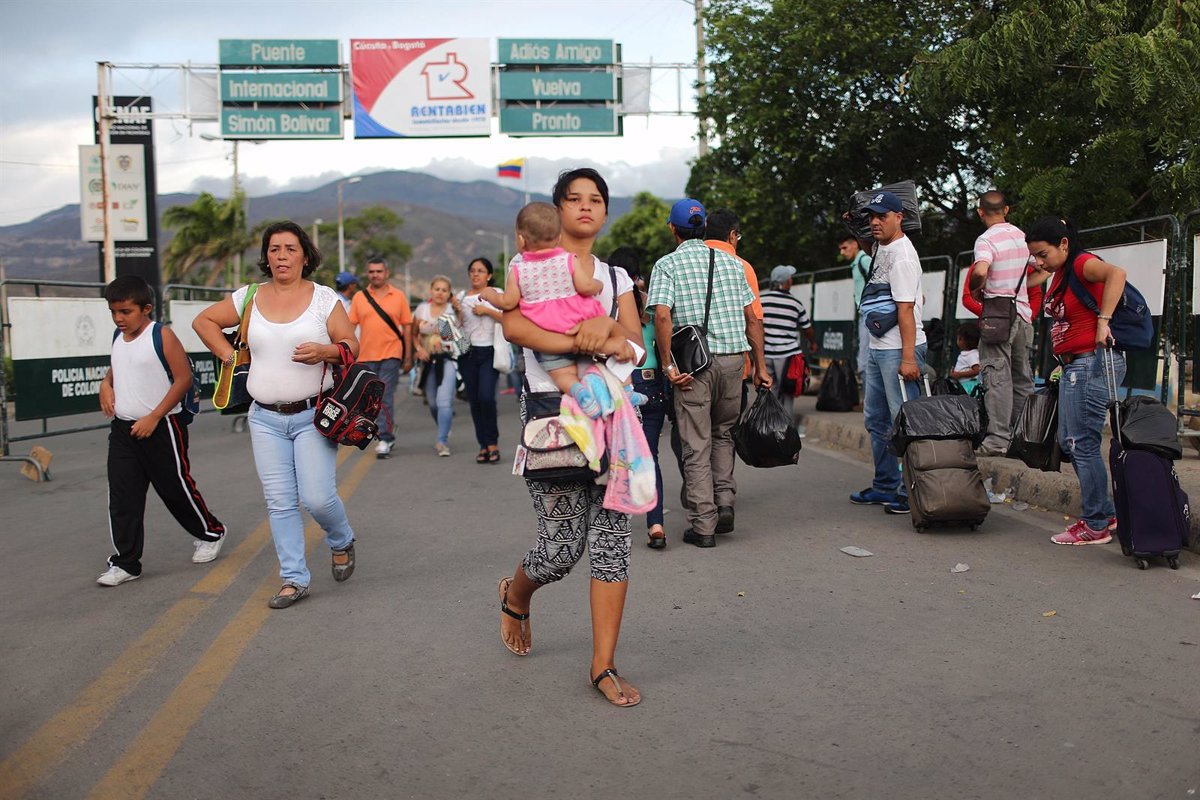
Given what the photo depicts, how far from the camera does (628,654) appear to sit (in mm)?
4828

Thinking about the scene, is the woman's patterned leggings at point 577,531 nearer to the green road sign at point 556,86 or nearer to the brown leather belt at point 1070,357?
the brown leather belt at point 1070,357

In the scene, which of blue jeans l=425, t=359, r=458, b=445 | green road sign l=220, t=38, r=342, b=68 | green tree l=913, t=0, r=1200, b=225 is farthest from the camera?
green road sign l=220, t=38, r=342, b=68

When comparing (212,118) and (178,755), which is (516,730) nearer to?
(178,755)

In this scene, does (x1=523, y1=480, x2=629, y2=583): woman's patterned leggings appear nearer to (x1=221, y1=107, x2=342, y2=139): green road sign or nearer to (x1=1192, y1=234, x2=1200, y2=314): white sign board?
(x1=1192, y1=234, x2=1200, y2=314): white sign board

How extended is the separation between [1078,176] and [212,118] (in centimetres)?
1916

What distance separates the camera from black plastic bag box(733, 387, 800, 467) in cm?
718

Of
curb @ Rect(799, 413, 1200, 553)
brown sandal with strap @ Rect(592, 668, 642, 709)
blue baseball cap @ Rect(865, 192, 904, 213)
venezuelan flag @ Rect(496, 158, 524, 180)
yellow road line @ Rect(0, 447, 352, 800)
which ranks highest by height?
venezuelan flag @ Rect(496, 158, 524, 180)

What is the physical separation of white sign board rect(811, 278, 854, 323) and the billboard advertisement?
11068mm

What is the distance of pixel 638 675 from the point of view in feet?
15.0

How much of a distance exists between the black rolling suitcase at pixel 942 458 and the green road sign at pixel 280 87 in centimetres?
2047

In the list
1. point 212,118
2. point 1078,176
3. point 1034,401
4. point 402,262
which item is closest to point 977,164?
point 1078,176

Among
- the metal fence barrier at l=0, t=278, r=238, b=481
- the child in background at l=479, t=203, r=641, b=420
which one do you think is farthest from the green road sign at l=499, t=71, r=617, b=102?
the child in background at l=479, t=203, r=641, b=420

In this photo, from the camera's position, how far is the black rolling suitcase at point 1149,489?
5.93 m

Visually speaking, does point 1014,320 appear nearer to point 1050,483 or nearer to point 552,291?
point 1050,483
